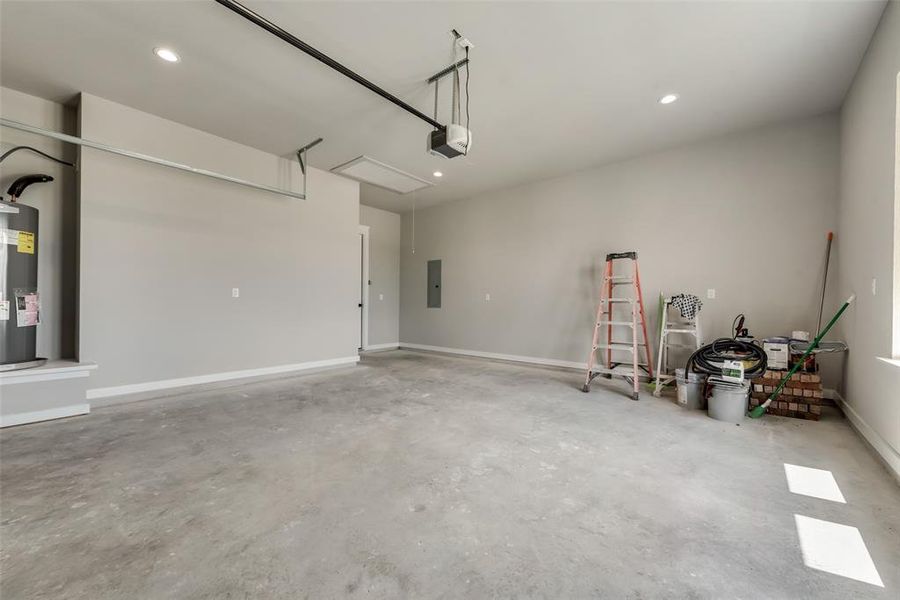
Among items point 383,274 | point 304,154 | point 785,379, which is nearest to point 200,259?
point 304,154

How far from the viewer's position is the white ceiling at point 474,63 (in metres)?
2.51

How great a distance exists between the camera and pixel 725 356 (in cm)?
366

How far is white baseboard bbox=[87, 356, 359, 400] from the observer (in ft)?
11.8

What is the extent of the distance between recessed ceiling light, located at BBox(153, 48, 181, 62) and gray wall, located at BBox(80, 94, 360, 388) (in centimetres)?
127

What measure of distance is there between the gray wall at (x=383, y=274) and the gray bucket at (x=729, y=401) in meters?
6.12

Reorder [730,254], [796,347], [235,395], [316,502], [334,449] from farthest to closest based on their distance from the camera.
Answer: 1. [730,254]
2. [235,395]
3. [796,347]
4. [334,449]
5. [316,502]

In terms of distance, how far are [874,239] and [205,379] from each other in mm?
6654

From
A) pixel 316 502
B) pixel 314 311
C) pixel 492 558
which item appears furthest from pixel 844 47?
pixel 314 311

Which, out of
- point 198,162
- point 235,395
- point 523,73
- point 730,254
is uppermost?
point 523,73

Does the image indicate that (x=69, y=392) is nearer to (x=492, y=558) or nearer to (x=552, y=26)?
(x=492, y=558)

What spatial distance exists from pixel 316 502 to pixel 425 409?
1.75 m

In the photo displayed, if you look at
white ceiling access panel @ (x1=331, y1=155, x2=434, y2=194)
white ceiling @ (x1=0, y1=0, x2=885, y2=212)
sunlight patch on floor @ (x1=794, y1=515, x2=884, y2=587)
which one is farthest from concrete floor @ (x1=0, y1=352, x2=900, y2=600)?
white ceiling access panel @ (x1=331, y1=155, x2=434, y2=194)

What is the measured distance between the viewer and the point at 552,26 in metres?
2.60

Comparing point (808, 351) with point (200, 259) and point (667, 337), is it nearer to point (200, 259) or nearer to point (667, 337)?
point (667, 337)
